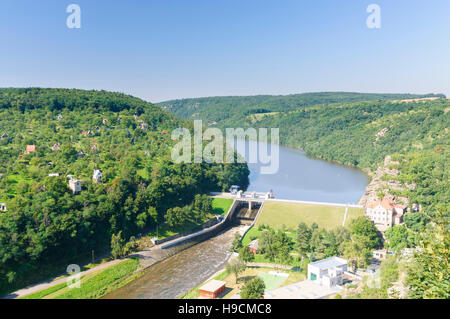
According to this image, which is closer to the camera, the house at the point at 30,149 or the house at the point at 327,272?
the house at the point at 327,272

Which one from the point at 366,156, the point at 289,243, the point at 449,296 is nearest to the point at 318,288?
the point at 289,243

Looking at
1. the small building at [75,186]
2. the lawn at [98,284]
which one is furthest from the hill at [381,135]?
the small building at [75,186]

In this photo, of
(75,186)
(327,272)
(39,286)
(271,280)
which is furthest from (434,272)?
(75,186)

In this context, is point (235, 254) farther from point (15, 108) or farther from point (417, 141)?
point (417, 141)

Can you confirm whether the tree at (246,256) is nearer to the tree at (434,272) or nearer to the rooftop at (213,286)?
the rooftop at (213,286)

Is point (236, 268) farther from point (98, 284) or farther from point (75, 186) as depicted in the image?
point (75, 186)

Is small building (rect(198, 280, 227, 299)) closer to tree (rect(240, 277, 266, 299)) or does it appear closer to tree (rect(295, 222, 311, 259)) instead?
tree (rect(240, 277, 266, 299))
